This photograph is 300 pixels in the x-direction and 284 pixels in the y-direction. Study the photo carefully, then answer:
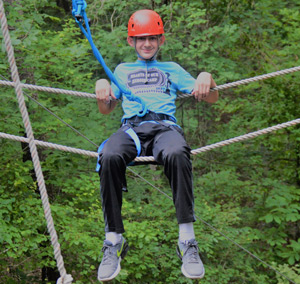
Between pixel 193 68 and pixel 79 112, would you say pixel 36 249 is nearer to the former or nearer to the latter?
pixel 79 112

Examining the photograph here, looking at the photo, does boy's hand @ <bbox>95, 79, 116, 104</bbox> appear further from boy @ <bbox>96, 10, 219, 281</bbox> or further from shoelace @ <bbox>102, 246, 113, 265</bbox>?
shoelace @ <bbox>102, 246, 113, 265</bbox>

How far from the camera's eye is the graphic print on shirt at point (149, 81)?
8.71 ft

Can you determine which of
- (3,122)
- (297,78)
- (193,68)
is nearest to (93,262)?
(3,122)

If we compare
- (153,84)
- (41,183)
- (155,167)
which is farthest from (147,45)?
(155,167)

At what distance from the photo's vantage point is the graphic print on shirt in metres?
2.65

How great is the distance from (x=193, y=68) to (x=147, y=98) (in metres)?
4.01

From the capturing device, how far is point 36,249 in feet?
17.2

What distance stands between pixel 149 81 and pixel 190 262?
0.91 metres

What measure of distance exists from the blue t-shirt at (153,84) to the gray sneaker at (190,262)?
0.64m

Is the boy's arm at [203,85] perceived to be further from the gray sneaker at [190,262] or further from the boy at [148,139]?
the gray sneaker at [190,262]

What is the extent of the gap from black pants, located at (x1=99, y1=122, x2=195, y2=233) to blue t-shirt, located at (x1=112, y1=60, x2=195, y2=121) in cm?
26

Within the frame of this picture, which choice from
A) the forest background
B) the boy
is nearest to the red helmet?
the boy

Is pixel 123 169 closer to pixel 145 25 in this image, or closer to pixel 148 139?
pixel 148 139

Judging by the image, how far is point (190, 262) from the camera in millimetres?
2260
